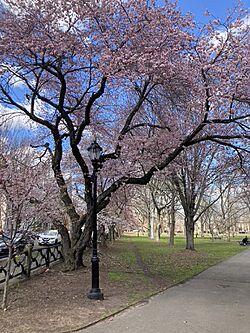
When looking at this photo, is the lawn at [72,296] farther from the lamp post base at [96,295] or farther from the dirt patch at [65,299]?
the lamp post base at [96,295]

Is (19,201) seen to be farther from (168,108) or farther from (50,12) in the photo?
(168,108)

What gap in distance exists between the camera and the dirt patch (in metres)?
6.60

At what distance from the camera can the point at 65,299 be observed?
870 cm

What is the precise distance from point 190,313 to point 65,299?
2967 mm

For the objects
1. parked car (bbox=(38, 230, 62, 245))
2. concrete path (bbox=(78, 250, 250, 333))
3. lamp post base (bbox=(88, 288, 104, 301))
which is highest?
parked car (bbox=(38, 230, 62, 245))

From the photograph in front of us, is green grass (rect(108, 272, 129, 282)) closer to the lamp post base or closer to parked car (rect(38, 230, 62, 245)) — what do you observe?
the lamp post base

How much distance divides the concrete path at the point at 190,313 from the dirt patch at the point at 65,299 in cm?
49

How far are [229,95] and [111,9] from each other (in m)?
4.22

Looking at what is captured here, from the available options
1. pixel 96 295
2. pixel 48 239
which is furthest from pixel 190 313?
pixel 48 239

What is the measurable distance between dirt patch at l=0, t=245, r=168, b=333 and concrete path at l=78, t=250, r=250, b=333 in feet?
1.60

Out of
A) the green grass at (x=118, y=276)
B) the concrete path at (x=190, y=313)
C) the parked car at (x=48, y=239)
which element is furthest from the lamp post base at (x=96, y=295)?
the parked car at (x=48, y=239)

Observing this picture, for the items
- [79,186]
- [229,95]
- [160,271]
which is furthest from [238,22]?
[79,186]

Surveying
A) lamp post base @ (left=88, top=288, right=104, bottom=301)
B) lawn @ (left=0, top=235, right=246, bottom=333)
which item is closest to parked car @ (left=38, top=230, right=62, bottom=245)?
lawn @ (left=0, top=235, right=246, bottom=333)

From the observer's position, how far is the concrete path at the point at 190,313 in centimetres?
627
